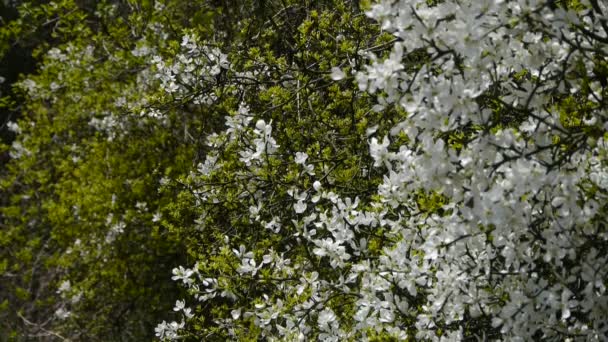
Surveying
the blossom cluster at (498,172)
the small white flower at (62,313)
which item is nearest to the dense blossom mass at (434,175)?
the blossom cluster at (498,172)

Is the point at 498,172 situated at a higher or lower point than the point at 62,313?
lower

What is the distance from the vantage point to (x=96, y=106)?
6832 millimetres

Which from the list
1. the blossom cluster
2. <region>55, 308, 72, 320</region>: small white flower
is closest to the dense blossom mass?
the blossom cluster

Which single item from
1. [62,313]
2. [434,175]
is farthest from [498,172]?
[62,313]

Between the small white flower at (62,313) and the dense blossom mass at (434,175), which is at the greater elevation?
the small white flower at (62,313)

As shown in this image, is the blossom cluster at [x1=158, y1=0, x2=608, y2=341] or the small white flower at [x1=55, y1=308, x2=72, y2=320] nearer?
the blossom cluster at [x1=158, y1=0, x2=608, y2=341]

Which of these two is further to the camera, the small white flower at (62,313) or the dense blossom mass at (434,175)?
the small white flower at (62,313)

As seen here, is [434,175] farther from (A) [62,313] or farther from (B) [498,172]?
(A) [62,313]

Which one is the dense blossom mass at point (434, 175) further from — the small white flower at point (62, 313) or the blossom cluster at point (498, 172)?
the small white flower at point (62, 313)

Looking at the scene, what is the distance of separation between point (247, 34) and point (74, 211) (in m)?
3.63

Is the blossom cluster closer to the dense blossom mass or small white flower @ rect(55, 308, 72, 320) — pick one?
the dense blossom mass

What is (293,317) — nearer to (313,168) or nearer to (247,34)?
(313,168)

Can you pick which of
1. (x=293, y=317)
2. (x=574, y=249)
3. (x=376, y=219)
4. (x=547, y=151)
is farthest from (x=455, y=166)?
(x=293, y=317)

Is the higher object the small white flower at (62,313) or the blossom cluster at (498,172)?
the small white flower at (62,313)
